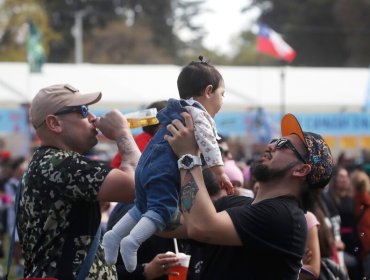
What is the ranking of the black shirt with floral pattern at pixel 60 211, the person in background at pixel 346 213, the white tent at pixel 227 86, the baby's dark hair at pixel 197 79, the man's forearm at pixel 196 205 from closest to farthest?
the man's forearm at pixel 196 205
the black shirt with floral pattern at pixel 60 211
the baby's dark hair at pixel 197 79
the person in background at pixel 346 213
the white tent at pixel 227 86

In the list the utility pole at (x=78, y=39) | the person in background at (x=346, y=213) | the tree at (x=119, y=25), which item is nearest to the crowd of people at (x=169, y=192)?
the person in background at (x=346, y=213)

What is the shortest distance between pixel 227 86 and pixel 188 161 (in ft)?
55.7

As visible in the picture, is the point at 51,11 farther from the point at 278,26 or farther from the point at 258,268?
the point at 258,268

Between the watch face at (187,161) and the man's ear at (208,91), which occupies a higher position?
the man's ear at (208,91)

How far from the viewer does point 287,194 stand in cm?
386

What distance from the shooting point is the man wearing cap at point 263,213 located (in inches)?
143

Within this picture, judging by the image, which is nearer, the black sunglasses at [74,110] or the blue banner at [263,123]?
the black sunglasses at [74,110]

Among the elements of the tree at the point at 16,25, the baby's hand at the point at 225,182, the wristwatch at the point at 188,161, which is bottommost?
the tree at the point at 16,25

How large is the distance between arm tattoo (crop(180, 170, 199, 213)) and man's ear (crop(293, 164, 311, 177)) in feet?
1.61

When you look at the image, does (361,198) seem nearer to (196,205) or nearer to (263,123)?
(196,205)

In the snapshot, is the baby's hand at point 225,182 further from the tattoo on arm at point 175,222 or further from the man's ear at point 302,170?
the man's ear at point 302,170

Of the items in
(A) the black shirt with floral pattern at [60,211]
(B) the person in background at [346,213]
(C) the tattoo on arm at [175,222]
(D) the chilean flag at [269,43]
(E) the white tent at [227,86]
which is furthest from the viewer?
(D) the chilean flag at [269,43]

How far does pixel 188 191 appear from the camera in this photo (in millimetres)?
3652

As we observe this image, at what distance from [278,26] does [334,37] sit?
541 centimetres
